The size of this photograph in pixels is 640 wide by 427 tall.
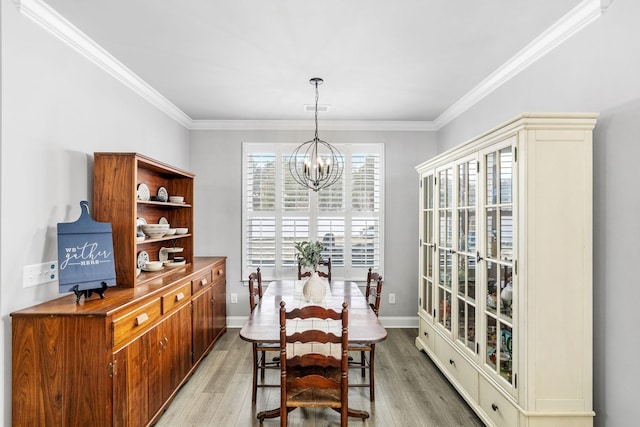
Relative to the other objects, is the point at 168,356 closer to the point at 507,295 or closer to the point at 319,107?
the point at 507,295

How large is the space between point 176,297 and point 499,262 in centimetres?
247

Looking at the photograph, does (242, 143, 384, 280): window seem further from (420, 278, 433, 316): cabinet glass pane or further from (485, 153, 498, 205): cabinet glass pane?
(485, 153, 498, 205): cabinet glass pane

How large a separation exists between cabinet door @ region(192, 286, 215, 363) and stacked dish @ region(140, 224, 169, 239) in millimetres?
689

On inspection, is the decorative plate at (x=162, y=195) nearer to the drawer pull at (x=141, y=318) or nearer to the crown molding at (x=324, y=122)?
the crown molding at (x=324, y=122)

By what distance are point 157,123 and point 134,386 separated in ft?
8.72

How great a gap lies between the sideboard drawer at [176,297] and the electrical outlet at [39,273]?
2.39 feet

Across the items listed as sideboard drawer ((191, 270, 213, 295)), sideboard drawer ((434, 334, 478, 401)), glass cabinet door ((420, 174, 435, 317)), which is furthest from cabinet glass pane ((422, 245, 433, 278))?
sideboard drawer ((191, 270, 213, 295))

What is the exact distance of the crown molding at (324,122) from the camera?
7.22 ft

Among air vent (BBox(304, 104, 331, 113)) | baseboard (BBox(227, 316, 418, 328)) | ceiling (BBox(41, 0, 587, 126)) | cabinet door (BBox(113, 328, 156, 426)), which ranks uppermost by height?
ceiling (BBox(41, 0, 587, 126))

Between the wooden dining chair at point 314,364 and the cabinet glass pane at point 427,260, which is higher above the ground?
the cabinet glass pane at point 427,260

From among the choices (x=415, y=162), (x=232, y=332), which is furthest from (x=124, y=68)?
(x=415, y=162)

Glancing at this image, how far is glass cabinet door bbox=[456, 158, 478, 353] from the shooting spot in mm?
2836

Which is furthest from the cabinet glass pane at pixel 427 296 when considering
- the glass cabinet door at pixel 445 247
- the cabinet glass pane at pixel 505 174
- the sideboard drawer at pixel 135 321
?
the sideboard drawer at pixel 135 321

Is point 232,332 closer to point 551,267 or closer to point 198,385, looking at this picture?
point 198,385
